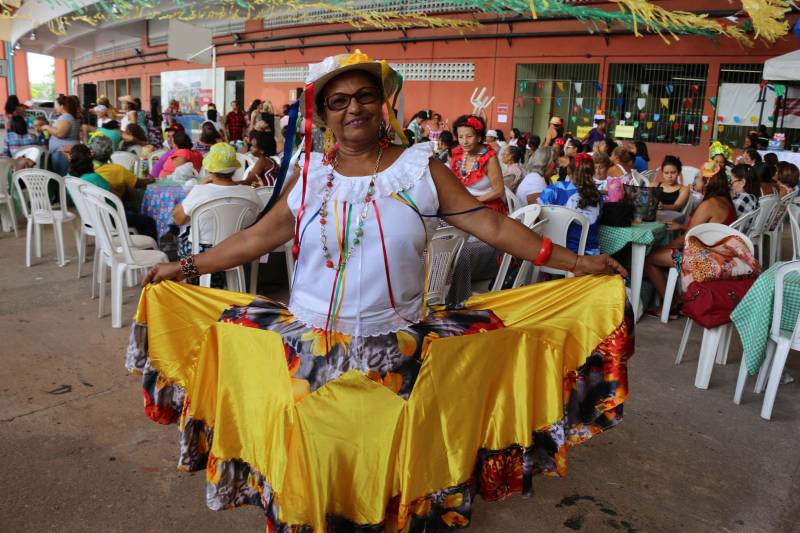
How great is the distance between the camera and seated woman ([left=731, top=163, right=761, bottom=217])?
569 cm

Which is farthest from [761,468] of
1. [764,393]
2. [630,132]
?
[630,132]

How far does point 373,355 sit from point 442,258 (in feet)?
6.63

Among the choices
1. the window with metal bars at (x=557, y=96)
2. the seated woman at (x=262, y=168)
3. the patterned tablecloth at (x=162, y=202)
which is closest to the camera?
the patterned tablecloth at (x=162, y=202)

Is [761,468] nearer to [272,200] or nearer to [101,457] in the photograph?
[272,200]

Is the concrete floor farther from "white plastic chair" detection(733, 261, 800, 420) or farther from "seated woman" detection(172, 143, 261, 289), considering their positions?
"seated woman" detection(172, 143, 261, 289)

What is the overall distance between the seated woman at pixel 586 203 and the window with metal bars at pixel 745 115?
29.4 feet

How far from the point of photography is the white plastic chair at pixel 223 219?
4070 mm

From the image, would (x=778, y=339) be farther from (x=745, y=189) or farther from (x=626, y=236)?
(x=745, y=189)

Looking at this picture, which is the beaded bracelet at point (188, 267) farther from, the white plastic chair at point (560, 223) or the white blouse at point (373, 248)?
the white plastic chair at point (560, 223)

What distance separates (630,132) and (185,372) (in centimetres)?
1319

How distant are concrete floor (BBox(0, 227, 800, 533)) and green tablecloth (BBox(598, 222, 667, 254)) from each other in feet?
3.94

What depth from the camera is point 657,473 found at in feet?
9.34

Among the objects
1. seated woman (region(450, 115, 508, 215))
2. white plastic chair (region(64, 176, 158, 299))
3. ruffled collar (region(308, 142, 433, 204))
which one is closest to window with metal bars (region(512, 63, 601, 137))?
seated woman (region(450, 115, 508, 215))

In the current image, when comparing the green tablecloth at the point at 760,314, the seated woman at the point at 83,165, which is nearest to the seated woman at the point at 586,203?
the green tablecloth at the point at 760,314
